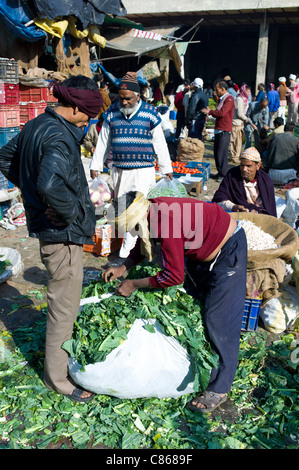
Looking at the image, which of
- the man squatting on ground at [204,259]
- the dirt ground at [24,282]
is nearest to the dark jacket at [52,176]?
the man squatting on ground at [204,259]

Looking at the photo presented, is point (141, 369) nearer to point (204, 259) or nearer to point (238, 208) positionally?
point (204, 259)

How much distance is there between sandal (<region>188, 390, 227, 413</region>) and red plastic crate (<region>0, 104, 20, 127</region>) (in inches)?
201

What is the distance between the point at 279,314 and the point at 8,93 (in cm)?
504

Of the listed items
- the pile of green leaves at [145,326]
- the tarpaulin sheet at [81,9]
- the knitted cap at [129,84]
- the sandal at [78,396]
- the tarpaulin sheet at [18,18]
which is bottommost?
the sandal at [78,396]

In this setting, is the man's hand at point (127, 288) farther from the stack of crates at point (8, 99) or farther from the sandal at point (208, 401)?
the stack of crates at point (8, 99)

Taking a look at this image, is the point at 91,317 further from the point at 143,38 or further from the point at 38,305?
the point at 143,38

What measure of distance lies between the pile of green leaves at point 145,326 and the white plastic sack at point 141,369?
0.16ft

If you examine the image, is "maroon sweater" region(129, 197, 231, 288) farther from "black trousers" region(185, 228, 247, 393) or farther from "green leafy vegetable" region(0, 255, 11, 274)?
"green leafy vegetable" region(0, 255, 11, 274)

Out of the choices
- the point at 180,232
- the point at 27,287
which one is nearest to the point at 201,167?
the point at 27,287

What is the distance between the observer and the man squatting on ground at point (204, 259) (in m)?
2.74

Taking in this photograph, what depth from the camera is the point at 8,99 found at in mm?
6367

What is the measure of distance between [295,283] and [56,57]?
28.5 ft

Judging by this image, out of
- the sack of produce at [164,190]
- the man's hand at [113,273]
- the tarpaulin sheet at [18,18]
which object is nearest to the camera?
the man's hand at [113,273]

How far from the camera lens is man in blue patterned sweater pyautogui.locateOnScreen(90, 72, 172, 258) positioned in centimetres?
476
